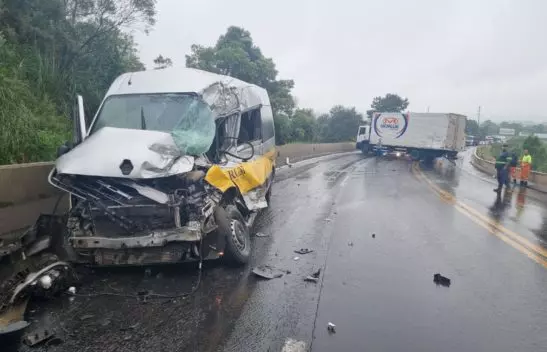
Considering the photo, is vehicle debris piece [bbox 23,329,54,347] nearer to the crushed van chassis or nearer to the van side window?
the crushed van chassis

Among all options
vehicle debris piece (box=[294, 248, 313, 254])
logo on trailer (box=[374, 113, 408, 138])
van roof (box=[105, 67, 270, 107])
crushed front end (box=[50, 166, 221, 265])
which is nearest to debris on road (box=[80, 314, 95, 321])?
crushed front end (box=[50, 166, 221, 265])

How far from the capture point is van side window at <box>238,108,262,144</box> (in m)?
7.63

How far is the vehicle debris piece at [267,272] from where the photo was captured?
5426 millimetres

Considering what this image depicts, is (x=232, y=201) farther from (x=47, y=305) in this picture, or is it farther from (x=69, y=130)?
(x=69, y=130)

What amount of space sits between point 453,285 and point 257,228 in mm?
3779

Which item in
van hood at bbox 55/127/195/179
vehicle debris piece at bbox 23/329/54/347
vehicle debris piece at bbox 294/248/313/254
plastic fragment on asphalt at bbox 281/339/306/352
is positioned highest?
van hood at bbox 55/127/195/179

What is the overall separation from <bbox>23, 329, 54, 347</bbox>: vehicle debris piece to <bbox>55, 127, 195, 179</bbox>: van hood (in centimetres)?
173

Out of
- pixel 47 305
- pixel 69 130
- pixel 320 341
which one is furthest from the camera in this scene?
pixel 69 130

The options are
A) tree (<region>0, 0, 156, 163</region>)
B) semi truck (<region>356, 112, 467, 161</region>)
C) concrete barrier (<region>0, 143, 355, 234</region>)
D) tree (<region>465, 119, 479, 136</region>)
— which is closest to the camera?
concrete barrier (<region>0, 143, 355, 234</region>)

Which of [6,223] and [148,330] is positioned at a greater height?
[6,223]

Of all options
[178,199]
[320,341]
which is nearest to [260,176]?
[178,199]

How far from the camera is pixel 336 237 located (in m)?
7.50

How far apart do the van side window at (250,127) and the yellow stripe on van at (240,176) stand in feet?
1.39

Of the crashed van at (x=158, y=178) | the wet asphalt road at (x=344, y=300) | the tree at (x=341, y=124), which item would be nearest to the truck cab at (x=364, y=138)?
the tree at (x=341, y=124)
